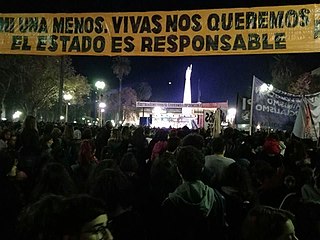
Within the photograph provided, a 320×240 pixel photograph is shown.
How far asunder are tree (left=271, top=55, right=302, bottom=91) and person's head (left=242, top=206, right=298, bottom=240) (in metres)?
48.2

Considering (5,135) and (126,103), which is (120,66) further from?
(5,135)

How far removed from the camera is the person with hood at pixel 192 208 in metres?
4.33

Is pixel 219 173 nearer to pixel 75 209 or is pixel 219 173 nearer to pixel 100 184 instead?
pixel 100 184

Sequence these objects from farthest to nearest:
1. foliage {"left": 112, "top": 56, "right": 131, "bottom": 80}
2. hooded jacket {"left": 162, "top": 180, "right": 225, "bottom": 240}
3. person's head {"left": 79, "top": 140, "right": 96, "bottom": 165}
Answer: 1. foliage {"left": 112, "top": 56, "right": 131, "bottom": 80}
2. person's head {"left": 79, "top": 140, "right": 96, "bottom": 165}
3. hooded jacket {"left": 162, "top": 180, "right": 225, "bottom": 240}

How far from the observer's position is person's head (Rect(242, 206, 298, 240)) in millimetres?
2719

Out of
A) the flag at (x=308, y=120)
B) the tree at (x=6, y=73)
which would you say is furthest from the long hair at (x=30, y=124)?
the tree at (x=6, y=73)

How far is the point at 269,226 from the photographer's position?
2.73 meters

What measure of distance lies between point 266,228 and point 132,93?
10179 cm

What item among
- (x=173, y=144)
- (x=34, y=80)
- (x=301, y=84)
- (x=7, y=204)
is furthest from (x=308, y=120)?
(x=34, y=80)

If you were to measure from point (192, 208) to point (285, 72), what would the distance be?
48973 mm

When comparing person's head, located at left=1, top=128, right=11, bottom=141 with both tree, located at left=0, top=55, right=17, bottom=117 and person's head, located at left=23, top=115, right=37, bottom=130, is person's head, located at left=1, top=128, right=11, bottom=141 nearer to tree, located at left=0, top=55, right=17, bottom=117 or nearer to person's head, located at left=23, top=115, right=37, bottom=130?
person's head, located at left=23, top=115, right=37, bottom=130

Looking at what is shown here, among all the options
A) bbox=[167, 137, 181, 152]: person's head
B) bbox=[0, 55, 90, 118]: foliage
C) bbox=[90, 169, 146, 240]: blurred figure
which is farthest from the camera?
bbox=[0, 55, 90, 118]: foliage

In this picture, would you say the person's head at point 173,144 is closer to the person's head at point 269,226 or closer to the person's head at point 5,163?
the person's head at point 5,163

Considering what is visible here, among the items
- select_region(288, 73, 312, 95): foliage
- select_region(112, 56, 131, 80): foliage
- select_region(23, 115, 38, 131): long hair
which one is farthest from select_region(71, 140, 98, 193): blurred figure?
select_region(112, 56, 131, 80): foliage
